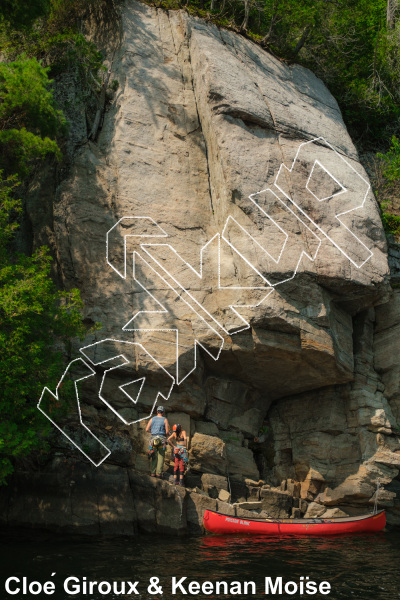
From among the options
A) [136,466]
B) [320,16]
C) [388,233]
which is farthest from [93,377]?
[320,16]

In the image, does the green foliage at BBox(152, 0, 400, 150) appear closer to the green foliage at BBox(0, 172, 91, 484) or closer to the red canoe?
the green foliage at BBox(0, 172, 91, 484)

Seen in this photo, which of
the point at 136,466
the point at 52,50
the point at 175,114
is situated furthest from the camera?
the point at 52,50

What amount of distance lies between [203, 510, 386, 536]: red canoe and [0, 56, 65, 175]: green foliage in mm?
12194

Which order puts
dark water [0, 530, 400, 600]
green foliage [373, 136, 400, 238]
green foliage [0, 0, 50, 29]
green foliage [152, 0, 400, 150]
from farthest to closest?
1. green foliage [152, 0, 400, 150]
2. green foliage [373, 136, 400, 238]
3. green foliage [0, 0, 50, 29]
4. dark water [0, 530, 400, 600]

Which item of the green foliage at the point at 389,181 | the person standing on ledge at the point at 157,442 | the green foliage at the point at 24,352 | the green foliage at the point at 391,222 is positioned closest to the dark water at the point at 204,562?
the person standing on ledge at the point at 157,442

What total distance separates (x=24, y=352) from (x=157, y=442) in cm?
473

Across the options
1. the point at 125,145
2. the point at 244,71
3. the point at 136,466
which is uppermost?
the point at 244,71

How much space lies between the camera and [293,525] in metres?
16.9

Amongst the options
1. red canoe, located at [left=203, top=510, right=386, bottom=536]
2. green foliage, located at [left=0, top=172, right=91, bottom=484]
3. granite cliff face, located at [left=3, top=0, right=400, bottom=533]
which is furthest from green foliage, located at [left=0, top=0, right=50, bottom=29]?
red canoe, located at [left=203, top=510, right=386, bottom=536]

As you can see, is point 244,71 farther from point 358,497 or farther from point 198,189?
point 358,497

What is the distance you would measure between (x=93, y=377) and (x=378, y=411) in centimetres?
985

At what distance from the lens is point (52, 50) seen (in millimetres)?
25000

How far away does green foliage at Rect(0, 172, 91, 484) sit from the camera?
14.7 metres

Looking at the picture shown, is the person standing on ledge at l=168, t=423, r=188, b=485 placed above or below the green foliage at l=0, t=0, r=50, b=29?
below
